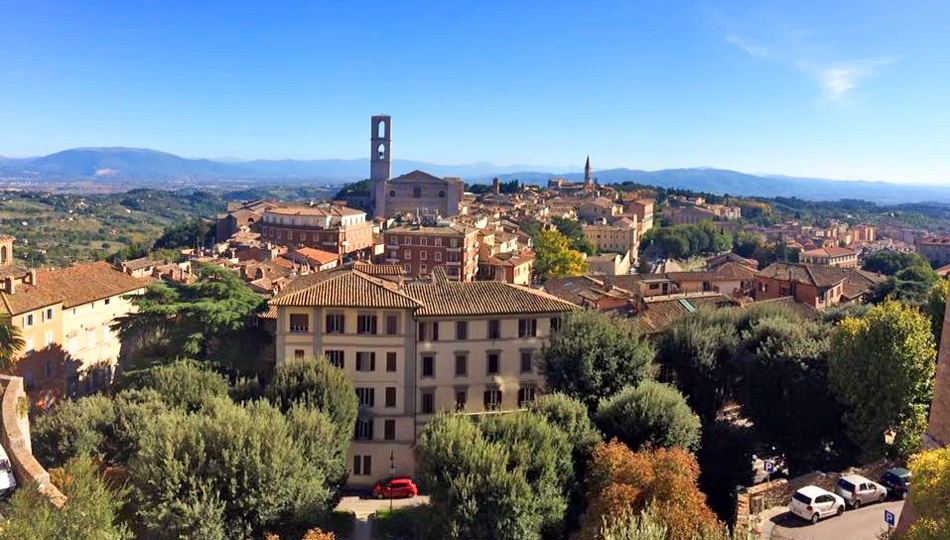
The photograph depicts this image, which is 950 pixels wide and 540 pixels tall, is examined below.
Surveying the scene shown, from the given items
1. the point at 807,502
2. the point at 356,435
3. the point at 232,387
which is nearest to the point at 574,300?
the point at 356,435

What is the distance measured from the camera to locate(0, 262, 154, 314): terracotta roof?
119ft

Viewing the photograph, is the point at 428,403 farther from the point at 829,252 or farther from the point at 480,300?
the point at 829,252

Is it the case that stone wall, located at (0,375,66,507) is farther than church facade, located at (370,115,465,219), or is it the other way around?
church facade, located at (370,115,465,219)

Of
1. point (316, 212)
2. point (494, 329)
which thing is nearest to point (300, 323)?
point (494, 329)

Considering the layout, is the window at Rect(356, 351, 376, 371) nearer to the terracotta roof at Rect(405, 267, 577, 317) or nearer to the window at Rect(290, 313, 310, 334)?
the window at Rect(290, 313, 310, 334)

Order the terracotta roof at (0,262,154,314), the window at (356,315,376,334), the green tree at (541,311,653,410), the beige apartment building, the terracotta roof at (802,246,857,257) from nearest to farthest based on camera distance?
the green tree at (541,311,653,410) → the window at (356,315,376,334) → the beige apartment building → the terracotta roof at (0,262,154,314) → the terracotta roof at (802,246,857,257)

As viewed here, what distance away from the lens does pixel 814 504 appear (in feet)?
62.9

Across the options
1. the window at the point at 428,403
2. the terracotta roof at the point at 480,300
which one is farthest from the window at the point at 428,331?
the window at the point at 428,403

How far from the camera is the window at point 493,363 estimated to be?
104 ft

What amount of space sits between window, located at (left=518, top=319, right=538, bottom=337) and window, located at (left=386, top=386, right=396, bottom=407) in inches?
218

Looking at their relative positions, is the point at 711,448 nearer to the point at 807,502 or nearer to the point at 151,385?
the point at 807,502

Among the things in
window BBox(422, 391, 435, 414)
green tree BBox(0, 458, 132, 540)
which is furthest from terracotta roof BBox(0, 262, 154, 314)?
green tree BBox(0, 458, 132, 540)

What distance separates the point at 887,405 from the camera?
24.6 metres

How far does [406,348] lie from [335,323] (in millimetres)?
2943
